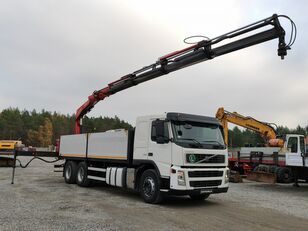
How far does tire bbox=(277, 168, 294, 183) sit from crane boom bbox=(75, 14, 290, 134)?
8205 mm

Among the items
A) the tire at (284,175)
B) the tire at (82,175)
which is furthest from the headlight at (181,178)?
the tire at (284,175)

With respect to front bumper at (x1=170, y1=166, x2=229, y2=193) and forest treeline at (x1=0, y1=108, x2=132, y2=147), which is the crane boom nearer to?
front bumper at (x1=170, y1=166, x2=229, y2=193)

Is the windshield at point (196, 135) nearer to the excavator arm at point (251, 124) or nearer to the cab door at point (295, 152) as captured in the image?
the cab door at point (295, 152)

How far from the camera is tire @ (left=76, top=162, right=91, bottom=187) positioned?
15.8 metres

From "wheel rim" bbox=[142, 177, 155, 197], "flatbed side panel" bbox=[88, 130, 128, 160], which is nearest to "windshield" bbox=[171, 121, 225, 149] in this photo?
"wheel rim" bbox=[142, 177, 155, 197]

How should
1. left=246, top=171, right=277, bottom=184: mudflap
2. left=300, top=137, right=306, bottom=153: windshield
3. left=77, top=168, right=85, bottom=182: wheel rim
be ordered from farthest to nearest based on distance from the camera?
1. left=246, top=171, right=277, bottom=184: mudflap
2. left=300, top=137, right=306, bottom=153: windshield
3. left=77, top=168, right=85, bottom=182: wheel rim

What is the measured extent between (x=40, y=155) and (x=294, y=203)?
11635mm

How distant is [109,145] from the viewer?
560 inches

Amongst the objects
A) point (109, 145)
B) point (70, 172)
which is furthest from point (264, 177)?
point (70, 172)

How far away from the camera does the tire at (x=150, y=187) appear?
11.4 m

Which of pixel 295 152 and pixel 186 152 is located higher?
pixel 295 152

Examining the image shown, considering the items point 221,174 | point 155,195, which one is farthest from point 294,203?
point 155,195

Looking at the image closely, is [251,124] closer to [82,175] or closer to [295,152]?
[295,152]

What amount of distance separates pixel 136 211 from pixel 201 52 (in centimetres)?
582
